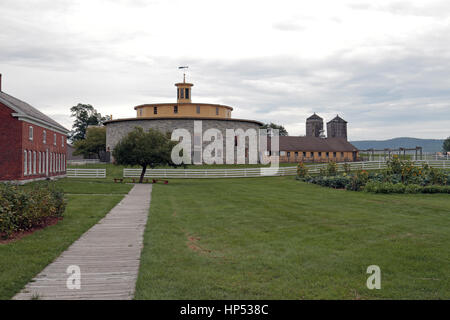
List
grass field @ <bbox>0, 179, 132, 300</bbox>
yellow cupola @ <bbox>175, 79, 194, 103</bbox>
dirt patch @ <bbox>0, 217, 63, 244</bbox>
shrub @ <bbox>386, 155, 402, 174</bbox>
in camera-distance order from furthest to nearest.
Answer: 1. yellow cupola @ <bbox>175, 79, 194, 103</bbox>
2. shrub @ <bbox>386, 155, 402, 174</bbox>
3. dirt patch @ <bbox>0, 217, 63, 244</bbox>
4. grass field @ <bbox>0, 179, 132, 300</bbox>

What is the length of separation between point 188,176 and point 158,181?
579cm

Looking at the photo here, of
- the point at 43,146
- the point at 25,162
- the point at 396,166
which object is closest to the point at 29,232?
the point at 25,162

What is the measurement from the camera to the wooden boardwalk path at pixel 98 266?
670 cm

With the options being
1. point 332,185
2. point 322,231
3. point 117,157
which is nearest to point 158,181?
point 117,157

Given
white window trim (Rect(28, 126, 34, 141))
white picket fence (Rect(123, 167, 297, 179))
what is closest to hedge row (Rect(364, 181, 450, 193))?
white picket fence (Rect(123, 167, 297, 179))

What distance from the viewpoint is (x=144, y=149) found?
37344 millimetres

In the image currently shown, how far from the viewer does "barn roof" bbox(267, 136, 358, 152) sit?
82.6 m

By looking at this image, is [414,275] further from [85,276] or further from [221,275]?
[85,276]

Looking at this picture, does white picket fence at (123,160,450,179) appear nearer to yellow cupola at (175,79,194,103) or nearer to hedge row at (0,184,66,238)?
yellow cupola at (175,79,194,103)

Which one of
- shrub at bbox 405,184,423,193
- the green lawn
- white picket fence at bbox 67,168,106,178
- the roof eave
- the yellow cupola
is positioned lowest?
the green lawn

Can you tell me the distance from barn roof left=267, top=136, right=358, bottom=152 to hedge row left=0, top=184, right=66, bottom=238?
69.3m

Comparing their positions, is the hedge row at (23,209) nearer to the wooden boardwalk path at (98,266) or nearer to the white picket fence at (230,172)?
the wooden boardwalk path at (98,266)

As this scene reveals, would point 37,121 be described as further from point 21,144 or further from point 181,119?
point 181,119

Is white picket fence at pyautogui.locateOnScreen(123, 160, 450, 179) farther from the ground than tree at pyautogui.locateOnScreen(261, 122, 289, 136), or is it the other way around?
tree at pyautogui.locateOnScreen(261, 122, 289, 136)
